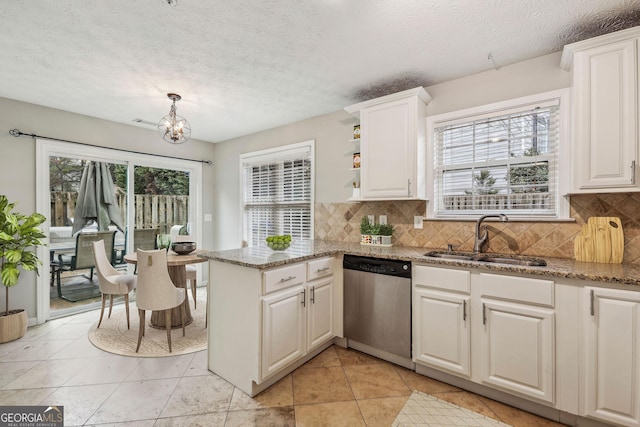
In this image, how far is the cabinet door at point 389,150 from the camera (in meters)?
2.59

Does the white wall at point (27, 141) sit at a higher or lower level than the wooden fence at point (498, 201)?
higher

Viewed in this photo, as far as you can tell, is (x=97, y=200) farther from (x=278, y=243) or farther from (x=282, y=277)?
(x=282, y=277)

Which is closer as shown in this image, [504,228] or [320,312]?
[504,228]

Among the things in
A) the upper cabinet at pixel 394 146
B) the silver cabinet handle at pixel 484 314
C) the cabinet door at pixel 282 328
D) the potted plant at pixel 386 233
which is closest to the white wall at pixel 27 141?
the cabinet door at pixel 282 328

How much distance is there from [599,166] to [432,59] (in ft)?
4.50

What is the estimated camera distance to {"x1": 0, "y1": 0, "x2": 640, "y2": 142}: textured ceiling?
173 cm

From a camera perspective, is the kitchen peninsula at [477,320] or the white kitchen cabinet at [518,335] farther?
the white kitchen cabinet at [518,335]

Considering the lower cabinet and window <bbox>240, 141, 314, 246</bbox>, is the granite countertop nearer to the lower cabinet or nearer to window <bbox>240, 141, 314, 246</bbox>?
the lower cabinet

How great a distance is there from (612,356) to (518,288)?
530 millimetres

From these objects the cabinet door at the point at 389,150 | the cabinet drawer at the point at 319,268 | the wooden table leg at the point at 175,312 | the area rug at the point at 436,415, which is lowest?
the area rug at the point at 436,415

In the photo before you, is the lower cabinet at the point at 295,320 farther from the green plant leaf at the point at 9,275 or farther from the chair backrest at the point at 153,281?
the green plant leaf at the point at 9,275

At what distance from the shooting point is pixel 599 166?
185 centimetres

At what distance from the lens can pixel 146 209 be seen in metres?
4.21

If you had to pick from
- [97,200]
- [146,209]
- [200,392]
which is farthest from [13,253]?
[200,392]
